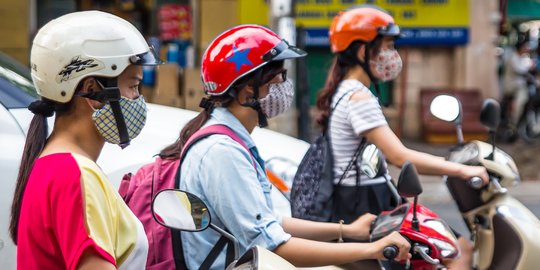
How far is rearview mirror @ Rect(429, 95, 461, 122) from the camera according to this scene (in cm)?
469

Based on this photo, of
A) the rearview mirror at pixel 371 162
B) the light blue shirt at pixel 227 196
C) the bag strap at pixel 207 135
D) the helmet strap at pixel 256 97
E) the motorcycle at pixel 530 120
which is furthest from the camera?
the motorcycle at pixel 530 120

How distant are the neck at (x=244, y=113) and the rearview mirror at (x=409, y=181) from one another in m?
0.56

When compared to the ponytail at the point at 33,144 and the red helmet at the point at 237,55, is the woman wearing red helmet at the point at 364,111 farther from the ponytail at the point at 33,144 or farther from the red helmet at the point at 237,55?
the ponytail at the point at 33,144

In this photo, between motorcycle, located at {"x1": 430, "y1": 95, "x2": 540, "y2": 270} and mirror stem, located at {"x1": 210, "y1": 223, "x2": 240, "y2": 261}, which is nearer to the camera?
mirror stem, located at {"x1": 210, "y1": 223, "x2": 240, "y2": 261}

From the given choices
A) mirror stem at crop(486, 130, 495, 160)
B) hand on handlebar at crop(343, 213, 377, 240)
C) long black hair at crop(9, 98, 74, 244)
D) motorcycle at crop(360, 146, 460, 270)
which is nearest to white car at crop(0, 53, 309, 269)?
mirror stem at crop(486, 130, 495, 160)

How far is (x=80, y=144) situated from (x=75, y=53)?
0.79 ft

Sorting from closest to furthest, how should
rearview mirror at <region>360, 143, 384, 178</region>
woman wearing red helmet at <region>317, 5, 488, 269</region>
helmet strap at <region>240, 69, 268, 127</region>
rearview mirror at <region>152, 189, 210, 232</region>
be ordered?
rearview mirror at <region>152, 189, 210, 232</region>
helmet strap at <region>240, 69, 268, 127</region>
rearview mirror at <region>360, 143, 384, 178</region>
woman wearing red helmet at <region>317, 5, 488, 269</region>

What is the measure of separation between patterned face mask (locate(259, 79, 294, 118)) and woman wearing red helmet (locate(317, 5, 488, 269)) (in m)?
0.94

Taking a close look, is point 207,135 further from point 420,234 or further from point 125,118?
point 420,234

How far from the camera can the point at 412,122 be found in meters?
16.1

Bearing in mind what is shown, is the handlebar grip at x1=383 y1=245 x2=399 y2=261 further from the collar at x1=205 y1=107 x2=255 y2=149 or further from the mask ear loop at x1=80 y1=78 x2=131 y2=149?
the mask ear loop at x1=80 y1=78 x2=131 y2=149

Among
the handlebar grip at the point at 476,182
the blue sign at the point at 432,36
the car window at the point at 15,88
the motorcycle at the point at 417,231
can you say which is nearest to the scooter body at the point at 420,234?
the motorcycle at the point at 417,231

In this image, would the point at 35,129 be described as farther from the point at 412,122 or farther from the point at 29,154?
the point at 412,122

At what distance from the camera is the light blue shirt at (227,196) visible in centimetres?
316
